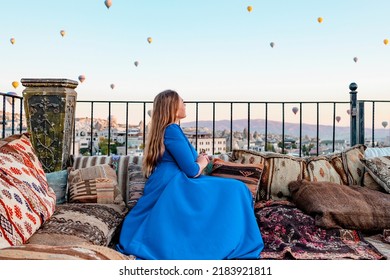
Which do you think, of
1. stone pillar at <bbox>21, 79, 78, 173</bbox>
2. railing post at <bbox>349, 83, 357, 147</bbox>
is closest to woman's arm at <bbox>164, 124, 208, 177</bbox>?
stone pillar at <bbox>21, 79, 78, 173</bbox>

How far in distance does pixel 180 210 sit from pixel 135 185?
666 millimetres

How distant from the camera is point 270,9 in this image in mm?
7328

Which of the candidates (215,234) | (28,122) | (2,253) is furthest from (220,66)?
(2,253)

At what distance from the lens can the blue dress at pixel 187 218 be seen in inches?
73.0

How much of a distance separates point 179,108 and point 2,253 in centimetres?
143

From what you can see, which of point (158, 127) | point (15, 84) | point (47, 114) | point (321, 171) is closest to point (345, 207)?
point (321, 171)

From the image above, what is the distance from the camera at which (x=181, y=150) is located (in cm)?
214

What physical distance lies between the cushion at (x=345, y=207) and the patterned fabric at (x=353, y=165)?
1.23 feet

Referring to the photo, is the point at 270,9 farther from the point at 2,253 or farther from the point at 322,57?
the point at 2,253

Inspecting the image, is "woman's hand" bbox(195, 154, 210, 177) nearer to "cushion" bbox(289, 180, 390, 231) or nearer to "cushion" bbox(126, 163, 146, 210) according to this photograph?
"cushion" bbox(126, 163, 146, 210)

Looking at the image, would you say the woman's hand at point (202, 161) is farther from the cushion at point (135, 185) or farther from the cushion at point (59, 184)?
the cushion at point (59, 184)

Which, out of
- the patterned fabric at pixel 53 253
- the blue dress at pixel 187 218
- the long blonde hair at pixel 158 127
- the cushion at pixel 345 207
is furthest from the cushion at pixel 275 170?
the patterned fabric at pixel 53 253

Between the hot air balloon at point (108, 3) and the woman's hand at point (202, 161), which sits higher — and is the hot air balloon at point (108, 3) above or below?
above

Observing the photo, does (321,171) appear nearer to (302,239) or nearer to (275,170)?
(275,170)
